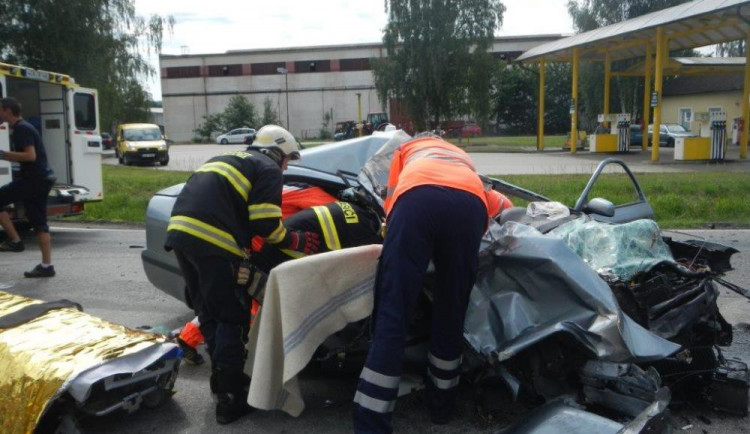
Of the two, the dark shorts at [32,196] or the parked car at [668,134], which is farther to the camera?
the parked car at [668,134]

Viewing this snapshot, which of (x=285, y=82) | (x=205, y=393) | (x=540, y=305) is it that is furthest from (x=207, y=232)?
(x=285, y=82)

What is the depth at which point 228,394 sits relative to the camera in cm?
340

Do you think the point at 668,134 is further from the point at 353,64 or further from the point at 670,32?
the point at 353,64

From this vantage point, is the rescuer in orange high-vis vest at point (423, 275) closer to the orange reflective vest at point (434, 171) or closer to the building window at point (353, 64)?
the orange reflective vest at point (434, 171)

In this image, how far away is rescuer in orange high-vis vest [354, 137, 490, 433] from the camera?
9.90 feet

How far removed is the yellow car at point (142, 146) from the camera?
2588cm

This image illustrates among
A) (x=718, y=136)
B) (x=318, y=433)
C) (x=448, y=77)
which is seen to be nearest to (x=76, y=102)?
(x=318, y=433)

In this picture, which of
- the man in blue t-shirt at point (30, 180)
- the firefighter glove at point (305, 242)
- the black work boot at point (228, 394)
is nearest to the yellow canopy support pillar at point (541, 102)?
the man in blue t-shirt at point (30, 180)

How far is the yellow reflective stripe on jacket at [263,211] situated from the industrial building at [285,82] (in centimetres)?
5668

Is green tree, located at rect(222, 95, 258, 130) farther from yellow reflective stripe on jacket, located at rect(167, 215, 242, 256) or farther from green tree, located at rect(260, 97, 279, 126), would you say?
yellow reflective stripe on jacket, located at rect(167, 215, 242, 256)

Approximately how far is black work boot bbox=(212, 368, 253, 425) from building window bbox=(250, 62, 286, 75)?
201ft

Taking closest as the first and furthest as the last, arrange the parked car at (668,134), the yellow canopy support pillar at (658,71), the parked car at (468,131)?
1. the yellow canopy support pillar at (658,71)
2. the parked car at (668,134)
3. the parked car at (468,131)

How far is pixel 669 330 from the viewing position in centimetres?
330

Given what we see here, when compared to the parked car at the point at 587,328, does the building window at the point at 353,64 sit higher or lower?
higher
